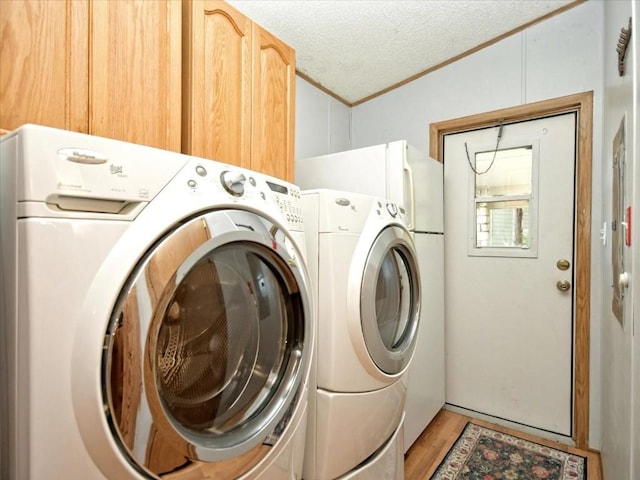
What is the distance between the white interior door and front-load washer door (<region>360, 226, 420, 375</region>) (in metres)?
1.00

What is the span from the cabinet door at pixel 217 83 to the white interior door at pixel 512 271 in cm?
165

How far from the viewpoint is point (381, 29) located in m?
1.92

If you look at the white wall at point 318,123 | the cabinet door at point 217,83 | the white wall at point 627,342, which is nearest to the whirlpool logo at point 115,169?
the cabinet door at point 217,83

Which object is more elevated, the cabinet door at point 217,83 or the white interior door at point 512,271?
the cabinet door at point 217,83

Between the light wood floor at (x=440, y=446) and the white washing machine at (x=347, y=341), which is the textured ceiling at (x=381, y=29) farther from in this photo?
the light wood floor at (x=440, y=446)

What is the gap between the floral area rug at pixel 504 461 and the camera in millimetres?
1728

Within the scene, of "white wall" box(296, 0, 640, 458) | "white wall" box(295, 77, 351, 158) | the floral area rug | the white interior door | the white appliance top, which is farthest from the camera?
"white wall" box(295, 77, 351, 158)

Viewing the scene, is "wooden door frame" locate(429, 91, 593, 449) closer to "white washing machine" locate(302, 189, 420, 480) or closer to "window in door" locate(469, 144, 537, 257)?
"window in door" locate(469, 144, 537, 257)

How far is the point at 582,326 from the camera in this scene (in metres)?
1.94

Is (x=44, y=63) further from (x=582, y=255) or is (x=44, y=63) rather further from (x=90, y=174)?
(x=582, y=255)

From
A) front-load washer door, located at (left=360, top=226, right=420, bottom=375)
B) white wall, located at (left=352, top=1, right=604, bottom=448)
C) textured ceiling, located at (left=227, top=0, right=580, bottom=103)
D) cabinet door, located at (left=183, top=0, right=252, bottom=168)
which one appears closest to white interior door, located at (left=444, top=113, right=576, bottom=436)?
white wall, located at (left=352, top=1, right=604, bottom=448)

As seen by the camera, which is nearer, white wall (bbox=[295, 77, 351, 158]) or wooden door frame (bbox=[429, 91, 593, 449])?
wooden door frame (bbox=[429, 91, 593, 449])

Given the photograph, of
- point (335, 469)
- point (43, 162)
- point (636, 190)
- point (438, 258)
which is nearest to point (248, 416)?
point (335, 469)

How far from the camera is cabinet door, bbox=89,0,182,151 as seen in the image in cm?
88
